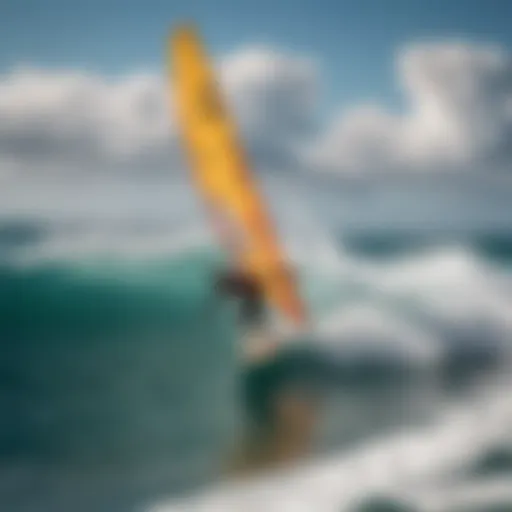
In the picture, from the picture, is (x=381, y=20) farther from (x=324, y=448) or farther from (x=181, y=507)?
(x=181, y=507)

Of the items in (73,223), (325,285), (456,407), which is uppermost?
(73,223)

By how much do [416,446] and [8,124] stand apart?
3.16 feet

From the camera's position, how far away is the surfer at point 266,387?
5.07ft

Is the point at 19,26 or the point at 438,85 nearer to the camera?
the point at 19,26

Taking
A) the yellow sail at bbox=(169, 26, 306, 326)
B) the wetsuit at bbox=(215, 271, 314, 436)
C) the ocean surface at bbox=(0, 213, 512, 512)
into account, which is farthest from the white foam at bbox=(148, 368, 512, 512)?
the yellow sail at bbox=(169, 26, 306, 326)

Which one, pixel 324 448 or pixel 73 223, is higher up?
pixel 73 223

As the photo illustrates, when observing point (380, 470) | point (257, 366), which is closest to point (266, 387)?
point (257, 366)

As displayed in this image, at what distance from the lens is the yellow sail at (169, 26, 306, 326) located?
156cm

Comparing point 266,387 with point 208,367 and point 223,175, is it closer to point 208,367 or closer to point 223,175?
point 208,367

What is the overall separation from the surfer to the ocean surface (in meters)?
0.03

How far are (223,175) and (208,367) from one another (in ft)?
1.18

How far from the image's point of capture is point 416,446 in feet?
5.12

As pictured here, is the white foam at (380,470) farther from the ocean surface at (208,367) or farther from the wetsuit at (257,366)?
the wetsuit at (257,366)

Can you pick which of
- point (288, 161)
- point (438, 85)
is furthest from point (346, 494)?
point (438, 85)
